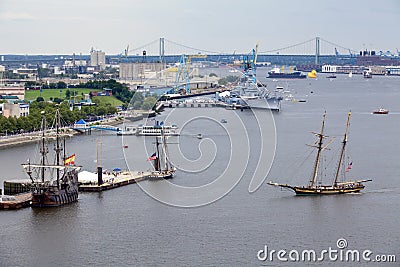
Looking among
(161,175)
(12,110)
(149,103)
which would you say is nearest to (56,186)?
(161,175)

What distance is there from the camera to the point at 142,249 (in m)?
6.96

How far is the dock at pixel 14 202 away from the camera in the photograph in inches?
334

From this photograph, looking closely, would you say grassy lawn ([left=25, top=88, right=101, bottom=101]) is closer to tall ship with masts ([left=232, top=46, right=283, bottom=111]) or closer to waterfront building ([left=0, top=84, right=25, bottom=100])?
waterfront building ([left=0, top=84, right=25, bottom=100])

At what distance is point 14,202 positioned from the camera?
8.52 m

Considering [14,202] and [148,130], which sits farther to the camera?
[148,130]

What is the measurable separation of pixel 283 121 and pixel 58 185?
9378 mm

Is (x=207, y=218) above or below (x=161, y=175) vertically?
below

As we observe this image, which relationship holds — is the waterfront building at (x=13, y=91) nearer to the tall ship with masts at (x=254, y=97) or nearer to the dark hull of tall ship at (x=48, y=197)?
the tall ship with masts at (x=254, y=97)

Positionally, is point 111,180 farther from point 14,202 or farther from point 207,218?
point 207,218

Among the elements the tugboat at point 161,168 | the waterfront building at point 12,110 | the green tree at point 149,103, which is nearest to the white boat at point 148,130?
the waterfront building at point 12,110

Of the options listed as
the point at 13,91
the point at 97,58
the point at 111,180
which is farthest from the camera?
the point at 97,58

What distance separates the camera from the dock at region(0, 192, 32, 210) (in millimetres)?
8484

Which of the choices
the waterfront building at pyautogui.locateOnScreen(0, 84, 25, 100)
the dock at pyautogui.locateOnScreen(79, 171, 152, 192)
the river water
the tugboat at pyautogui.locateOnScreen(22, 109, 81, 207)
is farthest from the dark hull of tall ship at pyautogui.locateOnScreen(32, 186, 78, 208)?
the waterfront building at pyautogui.locateOnScreen(0, 84, 25, 100)

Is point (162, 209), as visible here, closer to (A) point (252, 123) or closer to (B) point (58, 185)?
(B) point (58, 185)
